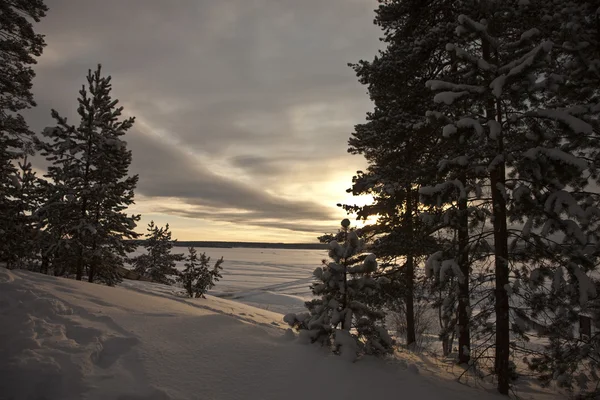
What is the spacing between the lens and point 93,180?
1370 centimetres

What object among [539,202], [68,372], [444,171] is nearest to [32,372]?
[68,372]

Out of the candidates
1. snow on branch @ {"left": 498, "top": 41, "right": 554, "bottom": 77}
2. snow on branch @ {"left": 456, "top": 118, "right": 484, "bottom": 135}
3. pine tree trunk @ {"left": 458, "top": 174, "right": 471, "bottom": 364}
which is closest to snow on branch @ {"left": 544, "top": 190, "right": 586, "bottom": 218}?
pine tree trunk @ {"left": 458, "top": 174, "right": 471, "bottom": 364}

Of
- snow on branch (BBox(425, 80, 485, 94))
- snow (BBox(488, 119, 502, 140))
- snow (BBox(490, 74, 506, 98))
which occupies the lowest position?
snow (BBox(488, 119, 502, 140))

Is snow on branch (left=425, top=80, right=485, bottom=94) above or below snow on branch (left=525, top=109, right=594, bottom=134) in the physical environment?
above

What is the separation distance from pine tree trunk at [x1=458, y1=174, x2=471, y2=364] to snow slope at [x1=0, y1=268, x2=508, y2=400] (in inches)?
65.6

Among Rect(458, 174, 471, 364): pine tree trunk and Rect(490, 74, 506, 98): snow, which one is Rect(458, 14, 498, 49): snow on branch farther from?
Rect(458, 174, 471, 364): pine tree trunk

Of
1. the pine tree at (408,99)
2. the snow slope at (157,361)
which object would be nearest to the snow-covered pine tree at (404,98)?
the pine tree at (408,99)

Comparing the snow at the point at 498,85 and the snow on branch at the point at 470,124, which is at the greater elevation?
the snow at the point at 498,85

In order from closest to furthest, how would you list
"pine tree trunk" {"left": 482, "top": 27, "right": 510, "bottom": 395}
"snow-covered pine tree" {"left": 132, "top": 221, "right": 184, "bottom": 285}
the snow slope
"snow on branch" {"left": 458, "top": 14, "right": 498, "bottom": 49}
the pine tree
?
the snow slope
"snow on branch" {"left": 458, "top": 14, "right": 498, "bottom": 49}
"pine tree trunk" {"left": 482, "top": 27, "right": 510, "bottom": 395}
the pine tree
"snow-covered pine tree" {"left": 132, "top": 221, "right": 184, "bottom": 285}

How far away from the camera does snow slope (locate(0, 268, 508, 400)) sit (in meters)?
4.04

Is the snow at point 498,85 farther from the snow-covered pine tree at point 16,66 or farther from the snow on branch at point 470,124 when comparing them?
the snow-covered pine tree at point 16,66

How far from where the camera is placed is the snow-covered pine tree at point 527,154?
5234 millimetres

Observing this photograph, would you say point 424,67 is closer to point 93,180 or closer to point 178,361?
point 178,361

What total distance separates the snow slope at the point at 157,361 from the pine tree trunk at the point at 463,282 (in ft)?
5.47
